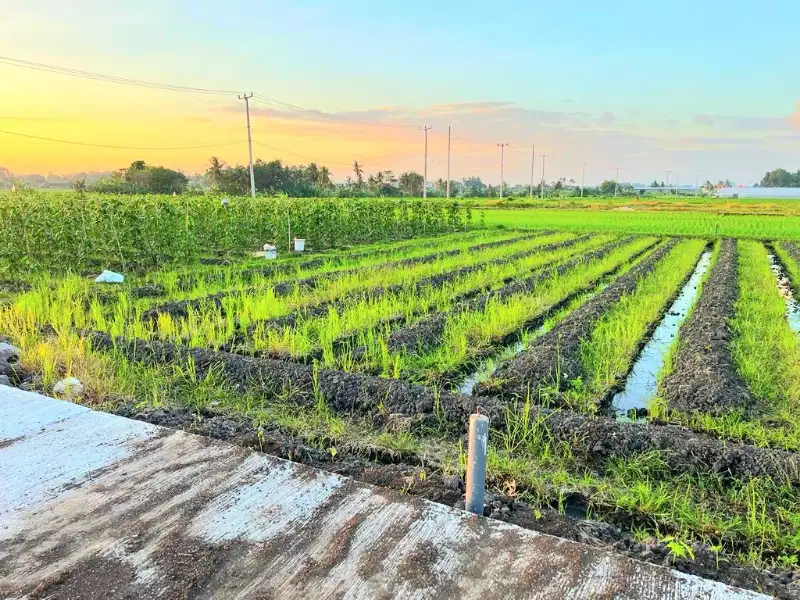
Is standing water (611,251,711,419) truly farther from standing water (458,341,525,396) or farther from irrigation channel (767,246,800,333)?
irrigation channel (767,246,800,333)

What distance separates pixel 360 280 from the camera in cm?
1027

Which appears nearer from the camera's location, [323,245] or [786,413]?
[786,413]

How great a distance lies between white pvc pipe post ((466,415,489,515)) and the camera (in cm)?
273

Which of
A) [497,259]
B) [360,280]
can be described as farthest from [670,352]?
[497,259]

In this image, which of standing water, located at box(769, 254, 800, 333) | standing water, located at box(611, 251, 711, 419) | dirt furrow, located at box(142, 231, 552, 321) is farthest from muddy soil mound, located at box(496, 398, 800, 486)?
dirt furrow, located at box(142, 231, 552, 321)

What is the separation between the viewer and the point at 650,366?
251 inches

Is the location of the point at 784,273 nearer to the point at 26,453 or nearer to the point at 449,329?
the point at 449,329

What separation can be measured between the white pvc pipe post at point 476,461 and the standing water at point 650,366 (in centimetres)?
260

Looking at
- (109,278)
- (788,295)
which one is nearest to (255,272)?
(109,278)

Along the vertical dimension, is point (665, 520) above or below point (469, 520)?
below

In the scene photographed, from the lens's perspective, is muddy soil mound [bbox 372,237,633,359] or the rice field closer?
the rice field

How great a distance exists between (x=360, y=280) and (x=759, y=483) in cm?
764

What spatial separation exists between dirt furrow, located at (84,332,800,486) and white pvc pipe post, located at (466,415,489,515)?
1.40 meters

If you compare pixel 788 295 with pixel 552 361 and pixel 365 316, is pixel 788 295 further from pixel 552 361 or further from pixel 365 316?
pixel 365 316
